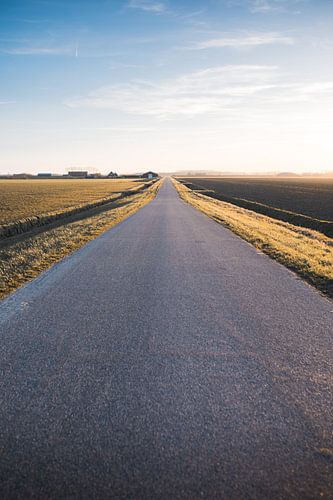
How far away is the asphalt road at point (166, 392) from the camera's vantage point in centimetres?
253

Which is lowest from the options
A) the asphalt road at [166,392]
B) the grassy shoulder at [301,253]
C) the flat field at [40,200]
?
the asphalt road at [166,392]

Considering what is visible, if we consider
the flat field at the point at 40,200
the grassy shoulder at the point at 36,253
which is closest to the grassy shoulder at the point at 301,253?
the grassy shoulder at the point at 36,253

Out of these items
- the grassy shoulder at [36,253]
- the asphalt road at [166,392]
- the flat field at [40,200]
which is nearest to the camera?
the asphalt road at [166,392]

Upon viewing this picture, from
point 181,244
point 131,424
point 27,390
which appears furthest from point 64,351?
point 181,244

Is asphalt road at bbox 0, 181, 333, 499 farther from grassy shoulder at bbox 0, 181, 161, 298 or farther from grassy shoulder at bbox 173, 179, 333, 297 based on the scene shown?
grassy shoulder at bbox 173, 179, 333, 297

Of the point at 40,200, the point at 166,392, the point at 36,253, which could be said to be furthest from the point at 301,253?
the point at 40,200

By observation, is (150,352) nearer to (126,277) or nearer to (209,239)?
(126,277)

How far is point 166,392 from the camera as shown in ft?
11.5

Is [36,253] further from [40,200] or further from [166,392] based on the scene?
[40,200]

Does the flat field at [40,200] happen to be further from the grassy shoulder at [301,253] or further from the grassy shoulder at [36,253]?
the grassy shoulder at [301,253]

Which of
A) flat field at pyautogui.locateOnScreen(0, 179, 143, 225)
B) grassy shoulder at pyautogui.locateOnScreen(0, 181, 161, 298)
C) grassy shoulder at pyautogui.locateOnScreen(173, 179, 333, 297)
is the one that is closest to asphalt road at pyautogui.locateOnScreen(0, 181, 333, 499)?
grassy shoulder at pyautogui.locateOnScreen(0, 181, 161, 298)

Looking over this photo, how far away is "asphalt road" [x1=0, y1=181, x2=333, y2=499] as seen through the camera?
253 cm

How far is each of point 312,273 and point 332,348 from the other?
4.29 metres

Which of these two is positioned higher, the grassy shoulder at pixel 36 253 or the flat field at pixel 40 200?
the flat field at pixel 40 200
